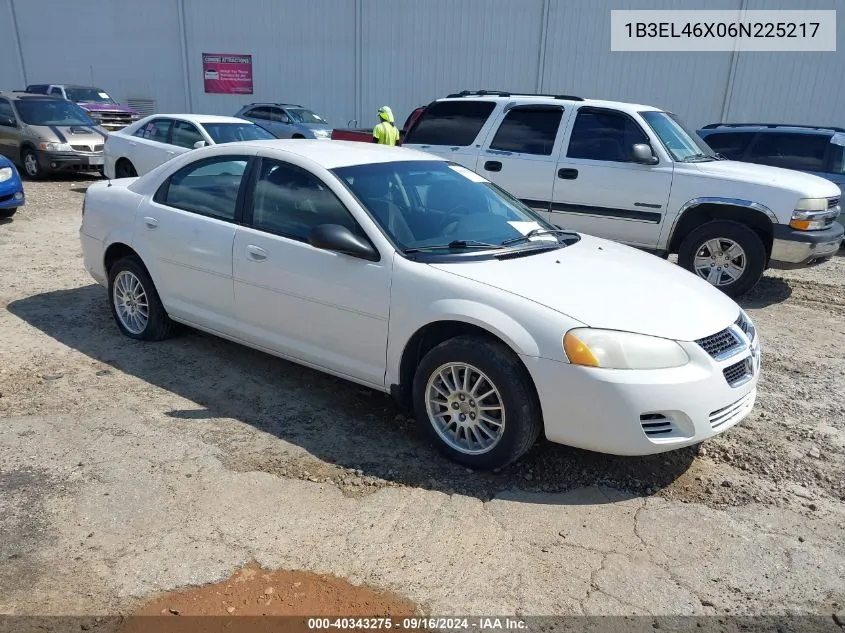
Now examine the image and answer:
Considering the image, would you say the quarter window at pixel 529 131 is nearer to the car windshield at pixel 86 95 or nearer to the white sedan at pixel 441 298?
the white sedan at pixel 441 298

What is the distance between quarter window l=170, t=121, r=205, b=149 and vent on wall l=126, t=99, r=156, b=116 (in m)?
17.1

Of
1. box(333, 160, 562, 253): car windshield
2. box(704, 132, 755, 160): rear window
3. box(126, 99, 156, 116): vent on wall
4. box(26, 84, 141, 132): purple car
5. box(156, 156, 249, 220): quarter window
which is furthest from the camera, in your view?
box(126, 99, 156, 116): vent on wall

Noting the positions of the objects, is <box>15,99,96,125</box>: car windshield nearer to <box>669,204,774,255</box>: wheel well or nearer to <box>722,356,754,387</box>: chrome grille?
<box>669,204,774,255</box>: wheel well

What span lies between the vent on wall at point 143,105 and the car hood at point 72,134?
12903mm

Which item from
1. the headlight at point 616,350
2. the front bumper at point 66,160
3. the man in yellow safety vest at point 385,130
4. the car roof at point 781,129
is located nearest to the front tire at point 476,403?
the headlight at point 616,350

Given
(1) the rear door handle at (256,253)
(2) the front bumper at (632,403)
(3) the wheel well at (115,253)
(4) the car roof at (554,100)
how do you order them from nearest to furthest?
(2) the front bumper at (632,403) → (1) the rear door handle at (256,253) → (3) the wheel well at (115,253) → (4) the car roof at (554,100)

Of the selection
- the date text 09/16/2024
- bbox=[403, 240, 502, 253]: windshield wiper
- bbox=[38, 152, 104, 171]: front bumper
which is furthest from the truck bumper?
bbox=[38, 152, 104, 171]: front bumper

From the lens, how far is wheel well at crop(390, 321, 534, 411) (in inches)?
143

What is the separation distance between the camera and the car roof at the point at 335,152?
433 centimetres

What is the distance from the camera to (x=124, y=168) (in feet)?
39.2

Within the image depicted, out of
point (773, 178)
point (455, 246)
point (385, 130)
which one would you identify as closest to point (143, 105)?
point (385, 130)

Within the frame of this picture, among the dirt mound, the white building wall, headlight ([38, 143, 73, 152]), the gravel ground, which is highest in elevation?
the white building wall

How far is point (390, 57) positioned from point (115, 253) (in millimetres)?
18874

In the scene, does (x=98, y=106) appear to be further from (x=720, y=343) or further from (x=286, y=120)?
(x=720, y=343)
